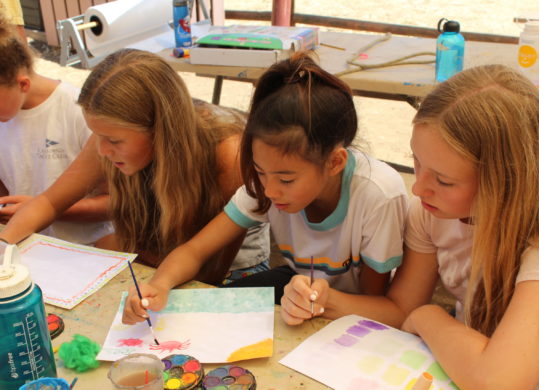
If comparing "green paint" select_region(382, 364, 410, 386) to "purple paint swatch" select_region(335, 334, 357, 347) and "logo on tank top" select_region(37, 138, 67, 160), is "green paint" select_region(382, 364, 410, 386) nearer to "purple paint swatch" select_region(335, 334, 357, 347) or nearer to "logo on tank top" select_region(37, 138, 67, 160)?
"purple paint swatch" select_region(335, 334, 357, 347)

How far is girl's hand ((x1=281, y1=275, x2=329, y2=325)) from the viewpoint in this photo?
112cm

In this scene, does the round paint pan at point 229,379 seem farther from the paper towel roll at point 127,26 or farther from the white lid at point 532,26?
the paper towel roll at point 127,26

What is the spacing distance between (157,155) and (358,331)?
76 centimetres

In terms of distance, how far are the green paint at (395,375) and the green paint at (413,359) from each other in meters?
0.02

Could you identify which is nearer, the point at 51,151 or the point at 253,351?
the point at 253,351

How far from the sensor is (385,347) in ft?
3.47

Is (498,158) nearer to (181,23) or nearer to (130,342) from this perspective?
(130,342)

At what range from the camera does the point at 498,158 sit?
106 centimetres

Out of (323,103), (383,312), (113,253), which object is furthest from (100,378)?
(323,103)

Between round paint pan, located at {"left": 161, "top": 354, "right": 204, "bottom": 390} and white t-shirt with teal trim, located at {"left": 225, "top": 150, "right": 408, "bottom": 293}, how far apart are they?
1.69 ft

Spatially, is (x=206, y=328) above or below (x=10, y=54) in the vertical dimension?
below

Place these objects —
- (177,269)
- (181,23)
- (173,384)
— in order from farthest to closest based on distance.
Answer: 1. (181,23)
2. (177,269)
3. (173,384)

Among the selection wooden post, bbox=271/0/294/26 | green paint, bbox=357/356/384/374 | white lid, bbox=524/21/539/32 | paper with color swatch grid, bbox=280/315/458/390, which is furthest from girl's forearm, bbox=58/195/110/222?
wooden post, bbox=271/0/294/26

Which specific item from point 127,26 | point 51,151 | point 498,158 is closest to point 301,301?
point 498,158
